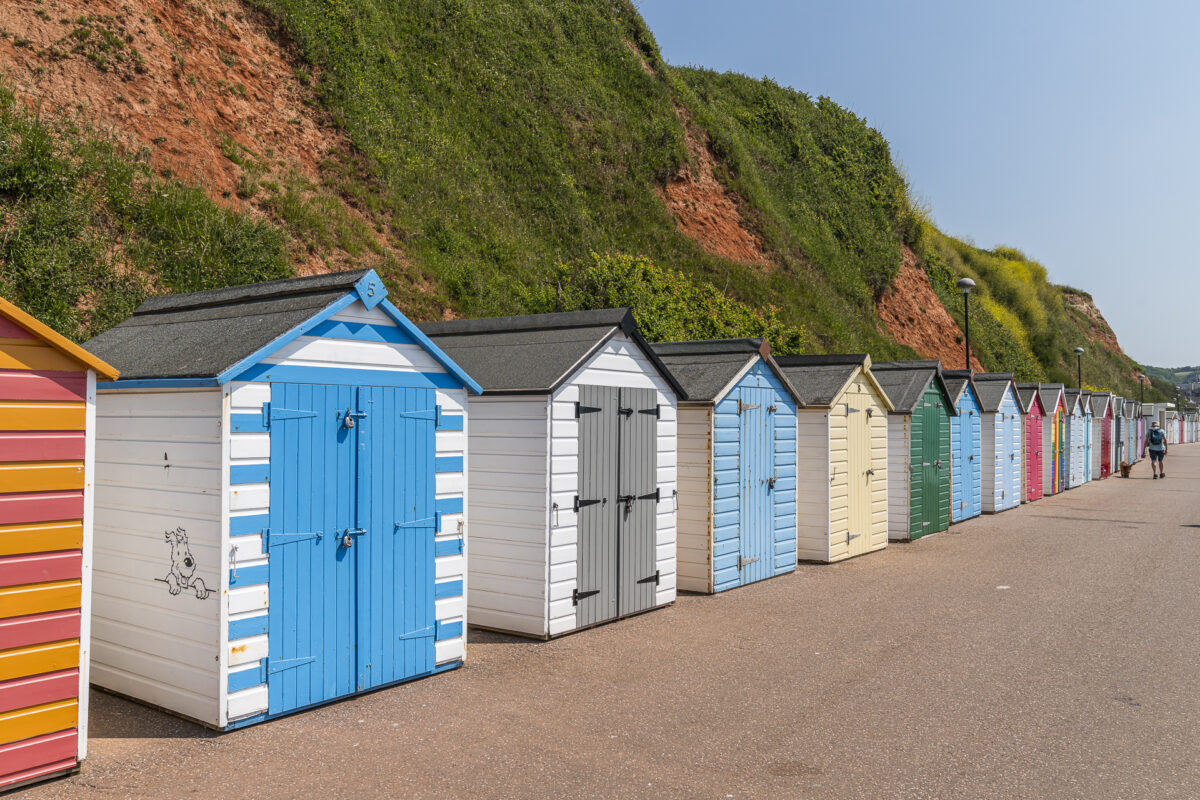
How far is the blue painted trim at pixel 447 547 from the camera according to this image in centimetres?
761

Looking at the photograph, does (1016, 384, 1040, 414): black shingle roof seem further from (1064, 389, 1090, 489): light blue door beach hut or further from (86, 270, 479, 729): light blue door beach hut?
(86, 270, 479, 729): light blue door beach hut

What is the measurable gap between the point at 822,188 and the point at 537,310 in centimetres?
2622

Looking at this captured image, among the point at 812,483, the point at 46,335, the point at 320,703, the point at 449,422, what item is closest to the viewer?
the point at 46,335

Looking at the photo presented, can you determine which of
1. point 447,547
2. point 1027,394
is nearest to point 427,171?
point 447,547

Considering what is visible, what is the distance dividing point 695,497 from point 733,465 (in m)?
0.73

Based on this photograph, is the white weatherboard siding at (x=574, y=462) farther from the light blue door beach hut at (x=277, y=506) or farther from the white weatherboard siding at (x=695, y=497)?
the light blue door beach hut at (x=277, y=506)

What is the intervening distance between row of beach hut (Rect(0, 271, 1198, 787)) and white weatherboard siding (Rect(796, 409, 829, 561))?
1.89m

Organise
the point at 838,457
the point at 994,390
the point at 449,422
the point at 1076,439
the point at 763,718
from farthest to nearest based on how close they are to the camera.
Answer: the point at 1076,439, the point at 994,390, the point at 838,457, the point at 449,422, the point at 763,718

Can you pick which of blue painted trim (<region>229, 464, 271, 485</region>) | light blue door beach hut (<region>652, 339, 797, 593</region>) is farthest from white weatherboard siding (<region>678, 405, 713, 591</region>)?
blue painted trim (<region>229, 464, 271, 485</region>)

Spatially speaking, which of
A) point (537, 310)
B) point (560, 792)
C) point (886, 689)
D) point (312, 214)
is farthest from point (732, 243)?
point (560, 792)

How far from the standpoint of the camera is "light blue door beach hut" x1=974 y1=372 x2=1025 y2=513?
20.9m

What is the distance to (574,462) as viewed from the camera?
8961 millimetres

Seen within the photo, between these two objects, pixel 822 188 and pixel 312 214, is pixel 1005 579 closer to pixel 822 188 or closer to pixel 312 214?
pixel 312 214

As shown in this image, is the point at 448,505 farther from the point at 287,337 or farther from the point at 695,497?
the point at 695,497
